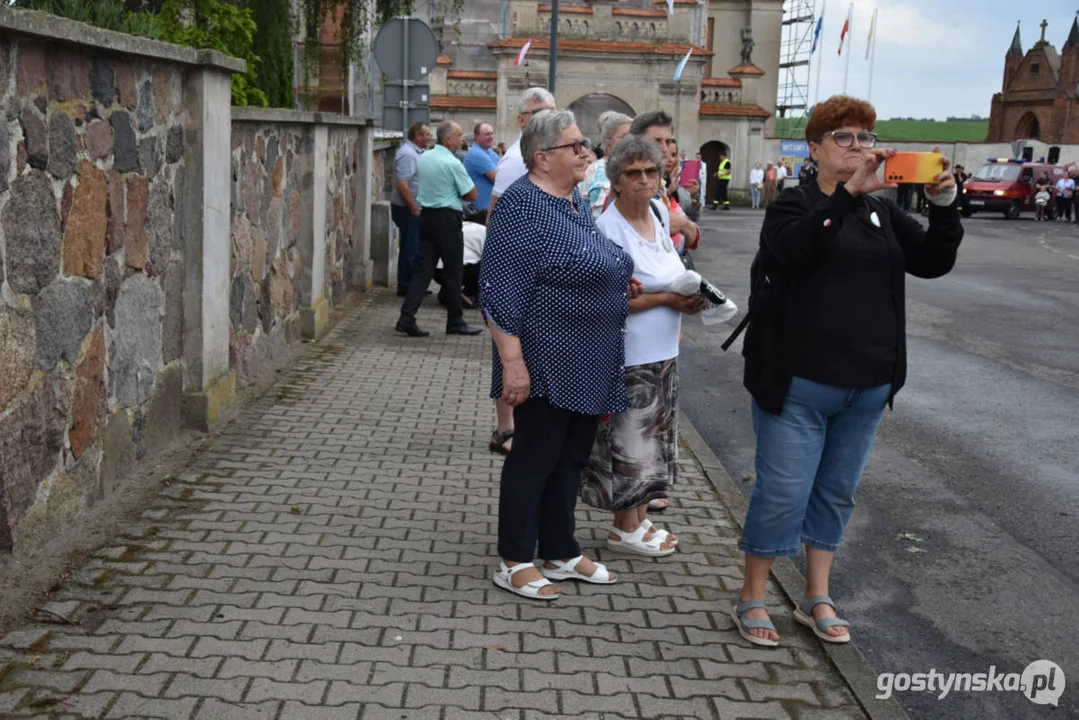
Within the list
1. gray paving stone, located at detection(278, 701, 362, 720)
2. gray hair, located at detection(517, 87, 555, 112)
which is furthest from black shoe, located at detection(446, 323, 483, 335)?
gray paving stone, located at detection(278, 701, 362, 720)

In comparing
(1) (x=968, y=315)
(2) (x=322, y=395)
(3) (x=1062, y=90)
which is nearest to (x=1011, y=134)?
(3) (x=1062, y=90)

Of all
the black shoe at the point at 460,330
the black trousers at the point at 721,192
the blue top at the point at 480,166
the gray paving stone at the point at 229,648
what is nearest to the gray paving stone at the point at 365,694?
the gray paving stone at the point at 229,648

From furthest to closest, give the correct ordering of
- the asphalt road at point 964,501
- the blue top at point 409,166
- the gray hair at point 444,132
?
the blue top at point 409,166, the gray hair at point 444,132, the asphalt road at point 964,501

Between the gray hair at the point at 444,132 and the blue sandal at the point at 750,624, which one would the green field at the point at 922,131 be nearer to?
the gray hair at the point at 444,132

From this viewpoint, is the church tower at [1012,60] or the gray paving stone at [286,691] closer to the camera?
the gray paving stone at [286,691]

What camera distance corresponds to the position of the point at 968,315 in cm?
1495

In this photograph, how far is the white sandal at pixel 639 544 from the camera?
5.50 m

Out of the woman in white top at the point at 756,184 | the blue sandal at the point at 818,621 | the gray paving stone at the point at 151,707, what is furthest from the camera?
the woman in white top at the point at 756,184

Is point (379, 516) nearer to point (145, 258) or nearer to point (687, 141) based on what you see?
point (145, 258)

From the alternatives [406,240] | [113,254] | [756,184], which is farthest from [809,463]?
[756,184]

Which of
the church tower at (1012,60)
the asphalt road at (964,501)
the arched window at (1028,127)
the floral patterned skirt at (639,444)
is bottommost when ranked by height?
the asphalt road at (964,501)

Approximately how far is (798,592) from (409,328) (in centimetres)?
667

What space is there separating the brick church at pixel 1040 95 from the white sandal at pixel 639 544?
67.2 metres

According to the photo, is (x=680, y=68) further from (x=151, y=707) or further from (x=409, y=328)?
(x=151, y=707)
